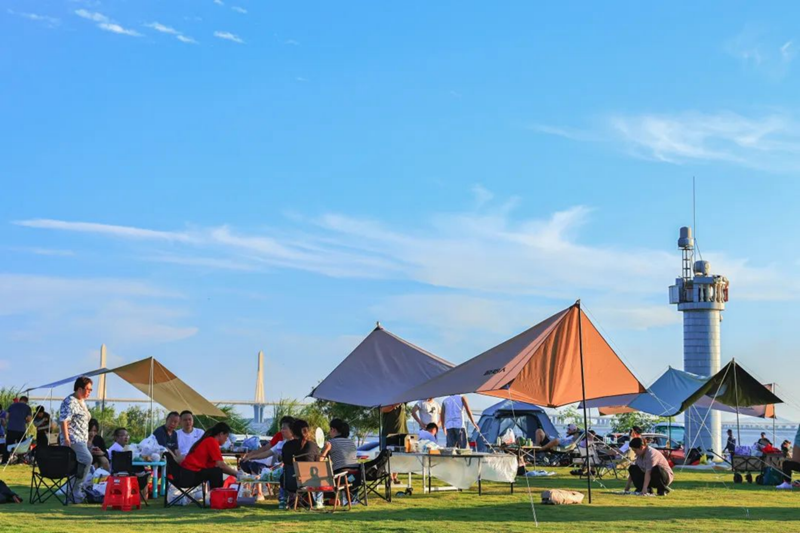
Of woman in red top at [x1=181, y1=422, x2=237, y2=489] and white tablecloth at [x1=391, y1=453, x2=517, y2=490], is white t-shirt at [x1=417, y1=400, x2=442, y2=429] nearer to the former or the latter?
white tablecloth at [x1=391, y1=453, x2=517, y2=490]

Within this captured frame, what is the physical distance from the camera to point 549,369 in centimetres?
1255

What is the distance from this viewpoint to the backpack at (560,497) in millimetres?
11188

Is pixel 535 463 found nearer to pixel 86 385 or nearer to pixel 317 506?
pixel 317 506

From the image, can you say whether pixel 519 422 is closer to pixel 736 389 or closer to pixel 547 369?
pixel 736 389

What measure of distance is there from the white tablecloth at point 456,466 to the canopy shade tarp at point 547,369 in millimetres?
798

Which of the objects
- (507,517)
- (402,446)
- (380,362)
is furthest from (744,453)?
(507,517)

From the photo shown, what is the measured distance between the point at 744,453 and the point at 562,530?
1015 centimetres

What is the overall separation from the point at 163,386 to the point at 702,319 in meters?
28.4

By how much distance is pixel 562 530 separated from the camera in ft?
28.9

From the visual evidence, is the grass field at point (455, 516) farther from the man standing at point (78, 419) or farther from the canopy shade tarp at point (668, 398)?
the canopy shade tarp at point (668, 398)

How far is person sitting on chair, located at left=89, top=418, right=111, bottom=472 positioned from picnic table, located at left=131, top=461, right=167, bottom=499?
0.68 metres

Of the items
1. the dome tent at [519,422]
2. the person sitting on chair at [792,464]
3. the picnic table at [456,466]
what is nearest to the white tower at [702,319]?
the dome tent at [519,422]

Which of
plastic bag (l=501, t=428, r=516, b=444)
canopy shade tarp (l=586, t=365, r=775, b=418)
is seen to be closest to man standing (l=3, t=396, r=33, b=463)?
plastic bag (l=501, t=428, r=516, b=444)

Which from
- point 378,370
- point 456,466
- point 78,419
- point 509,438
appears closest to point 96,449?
point 78,419
